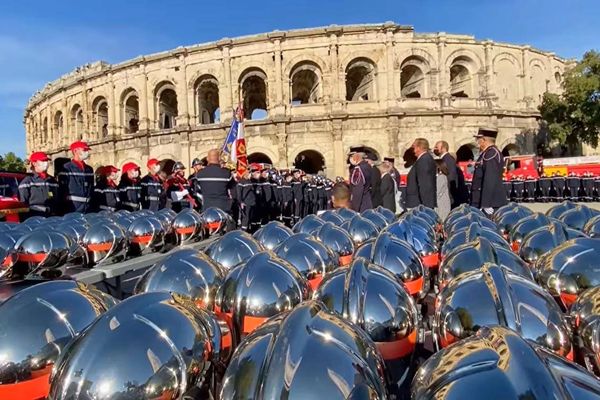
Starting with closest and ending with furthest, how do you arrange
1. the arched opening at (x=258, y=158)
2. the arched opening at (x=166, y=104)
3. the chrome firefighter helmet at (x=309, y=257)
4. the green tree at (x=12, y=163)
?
the chrome firefighter helmet at (x=309, y=257) → the arched opening at (x=258, y=158) → the arched opening at (x=166, y=104) → the green tree at (x=12, y=163)

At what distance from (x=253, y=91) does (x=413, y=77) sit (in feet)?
48.6

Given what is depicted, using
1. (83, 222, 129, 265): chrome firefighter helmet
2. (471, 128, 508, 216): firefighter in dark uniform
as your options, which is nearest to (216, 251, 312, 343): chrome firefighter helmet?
(83, 222, 129, 265): chrome firefighter helmet

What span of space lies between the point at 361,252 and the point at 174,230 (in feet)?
11.7

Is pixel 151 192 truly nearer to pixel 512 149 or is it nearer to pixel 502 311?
pixel 502 311

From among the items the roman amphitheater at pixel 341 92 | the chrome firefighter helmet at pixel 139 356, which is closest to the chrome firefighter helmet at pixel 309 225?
the chrome firefighter helmet at pixel 139 356

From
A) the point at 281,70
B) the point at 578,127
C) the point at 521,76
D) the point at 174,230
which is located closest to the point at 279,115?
the point at 281,70

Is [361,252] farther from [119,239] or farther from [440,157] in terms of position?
[440,157]

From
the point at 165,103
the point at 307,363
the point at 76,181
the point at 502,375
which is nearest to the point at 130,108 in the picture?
the point at 165,103

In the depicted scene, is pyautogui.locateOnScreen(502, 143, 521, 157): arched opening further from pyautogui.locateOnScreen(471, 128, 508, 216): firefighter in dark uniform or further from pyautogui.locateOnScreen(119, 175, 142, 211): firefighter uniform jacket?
pyautogui.locateOnScreen(119, 175, 142, 211): firefighter uniform jacket

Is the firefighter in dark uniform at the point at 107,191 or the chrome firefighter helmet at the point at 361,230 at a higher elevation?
the firefighter in dark uniform at the point at 107,191

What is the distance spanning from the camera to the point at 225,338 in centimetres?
168

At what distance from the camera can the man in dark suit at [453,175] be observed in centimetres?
867

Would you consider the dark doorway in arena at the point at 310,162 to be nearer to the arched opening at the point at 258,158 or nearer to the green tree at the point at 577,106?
the arched opening at the point at 258,158

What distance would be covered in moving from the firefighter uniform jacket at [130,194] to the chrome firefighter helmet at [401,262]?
925cm
